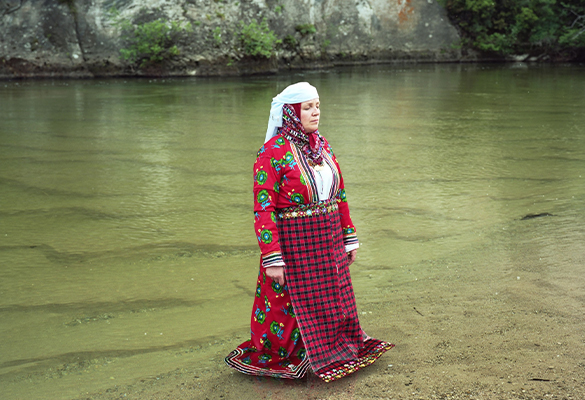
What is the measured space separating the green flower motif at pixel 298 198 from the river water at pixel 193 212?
953mm

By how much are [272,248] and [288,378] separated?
655mm

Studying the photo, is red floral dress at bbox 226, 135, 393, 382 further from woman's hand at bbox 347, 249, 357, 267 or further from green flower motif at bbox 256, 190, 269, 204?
woman's hand at bbox 347, 249, 357, 267

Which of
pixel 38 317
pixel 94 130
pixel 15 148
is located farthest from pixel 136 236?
pixel 94 130

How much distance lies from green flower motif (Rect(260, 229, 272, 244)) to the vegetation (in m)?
22.9

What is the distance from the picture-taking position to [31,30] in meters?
17.6

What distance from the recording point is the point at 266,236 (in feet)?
8.44

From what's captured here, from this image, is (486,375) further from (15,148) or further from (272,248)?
(15,148)

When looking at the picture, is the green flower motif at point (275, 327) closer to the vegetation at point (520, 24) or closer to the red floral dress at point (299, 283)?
the red floral dress at point (299, 283)

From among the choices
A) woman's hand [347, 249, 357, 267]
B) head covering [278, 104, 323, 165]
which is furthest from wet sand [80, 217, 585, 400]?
head covering [278, 104, 323, 165]

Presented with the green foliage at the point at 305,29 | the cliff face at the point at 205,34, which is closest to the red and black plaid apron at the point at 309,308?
the cliff face at the point at 205,34

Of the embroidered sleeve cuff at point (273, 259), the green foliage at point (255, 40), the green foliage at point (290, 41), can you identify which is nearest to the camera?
the embroidered sleeve cuff at point (273, 259)

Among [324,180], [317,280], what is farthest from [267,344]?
[324,180]

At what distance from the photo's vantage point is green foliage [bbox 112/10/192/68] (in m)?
17.8

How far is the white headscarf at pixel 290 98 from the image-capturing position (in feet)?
8.63
